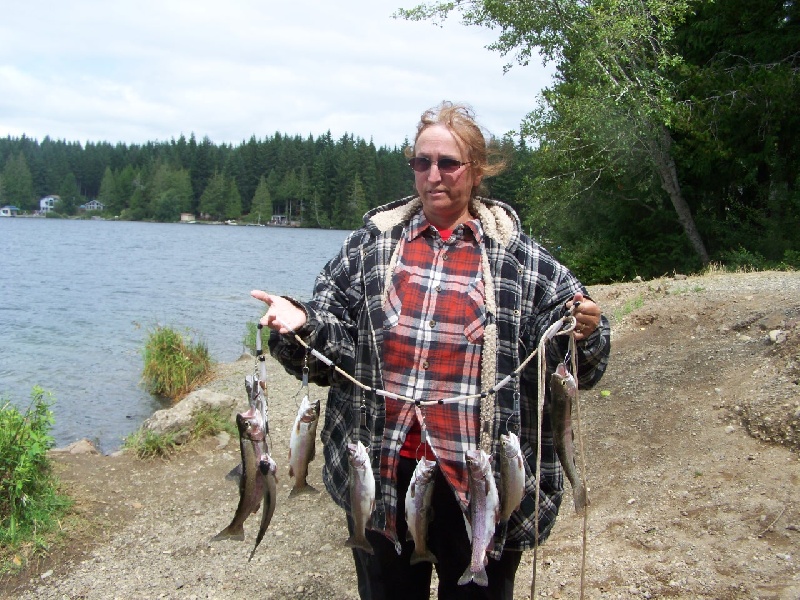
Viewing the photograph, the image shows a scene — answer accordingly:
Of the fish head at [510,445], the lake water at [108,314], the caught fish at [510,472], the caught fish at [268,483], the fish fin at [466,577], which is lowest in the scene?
the lake water at [108,314]

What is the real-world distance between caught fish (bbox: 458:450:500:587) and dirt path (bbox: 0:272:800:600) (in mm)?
2422

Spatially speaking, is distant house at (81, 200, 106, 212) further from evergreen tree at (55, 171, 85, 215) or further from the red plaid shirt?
the red plaid shirt

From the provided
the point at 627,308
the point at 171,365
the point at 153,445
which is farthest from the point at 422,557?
the point at 171,365

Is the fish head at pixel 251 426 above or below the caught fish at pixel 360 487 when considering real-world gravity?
above

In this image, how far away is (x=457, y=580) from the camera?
288 cm

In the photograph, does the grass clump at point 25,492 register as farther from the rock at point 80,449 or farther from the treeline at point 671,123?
the treeline at point 671,123

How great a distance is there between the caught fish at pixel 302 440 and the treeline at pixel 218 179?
236 ft

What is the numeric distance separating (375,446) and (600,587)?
110 inches

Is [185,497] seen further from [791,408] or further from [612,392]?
[791,408]

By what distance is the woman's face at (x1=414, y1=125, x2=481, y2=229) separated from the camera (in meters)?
2.90

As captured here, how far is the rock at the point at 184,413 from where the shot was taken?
812 cm

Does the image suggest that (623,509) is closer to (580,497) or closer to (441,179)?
(580,497)

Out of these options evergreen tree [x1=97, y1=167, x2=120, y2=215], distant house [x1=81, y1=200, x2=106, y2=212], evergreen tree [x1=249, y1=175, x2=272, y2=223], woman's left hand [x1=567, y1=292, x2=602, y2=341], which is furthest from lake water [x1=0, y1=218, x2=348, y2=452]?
distant house [x1=81, y1=200, x2=106, y2=212]

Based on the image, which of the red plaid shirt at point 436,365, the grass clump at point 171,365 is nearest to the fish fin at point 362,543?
the red plaid shirt at point 436,365
